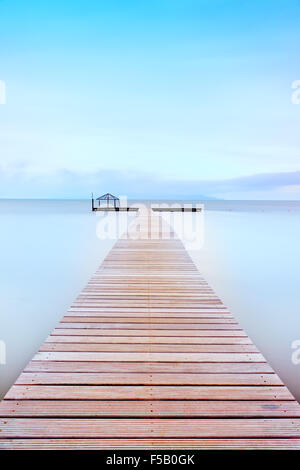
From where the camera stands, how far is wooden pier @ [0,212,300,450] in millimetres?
1416

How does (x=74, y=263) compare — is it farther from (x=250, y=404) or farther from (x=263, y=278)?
(x=250, y=404)

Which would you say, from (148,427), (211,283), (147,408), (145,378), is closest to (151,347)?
(145,378)

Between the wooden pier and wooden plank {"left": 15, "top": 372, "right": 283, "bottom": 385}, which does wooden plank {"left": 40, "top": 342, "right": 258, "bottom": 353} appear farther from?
wooden plank {"left": 15, "top": 372, "right": 283, "bottom": 385}

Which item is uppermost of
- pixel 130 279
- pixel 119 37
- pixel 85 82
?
pixel 119 37

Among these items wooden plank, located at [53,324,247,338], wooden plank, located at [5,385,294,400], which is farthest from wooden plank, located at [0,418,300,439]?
wooden plank, located at [53,324,247,338]

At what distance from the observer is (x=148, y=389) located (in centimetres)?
179

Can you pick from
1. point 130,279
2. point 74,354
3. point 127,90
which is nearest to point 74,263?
point 130,279

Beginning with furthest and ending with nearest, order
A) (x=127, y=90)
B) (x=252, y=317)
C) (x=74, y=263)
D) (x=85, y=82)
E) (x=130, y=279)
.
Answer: (x=127, y=90) → (x=85, y=82) → (x=74, y=263) → (x=252, y=317) → (x=130, y=279)

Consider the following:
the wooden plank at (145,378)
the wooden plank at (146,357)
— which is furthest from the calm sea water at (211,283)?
the wooden plank at (145,378)

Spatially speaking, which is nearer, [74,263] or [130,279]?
[130,279]

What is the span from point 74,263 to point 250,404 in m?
7.82

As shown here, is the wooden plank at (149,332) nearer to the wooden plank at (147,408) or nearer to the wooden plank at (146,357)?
the wooden plank at (146,357)

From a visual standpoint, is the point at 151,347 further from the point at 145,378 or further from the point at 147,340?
the point at 145,378

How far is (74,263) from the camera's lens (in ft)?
29.3
